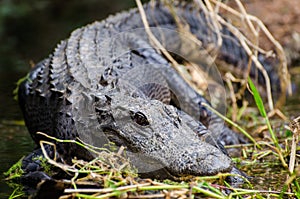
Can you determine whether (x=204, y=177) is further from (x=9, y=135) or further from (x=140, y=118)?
(x=9, y=135)

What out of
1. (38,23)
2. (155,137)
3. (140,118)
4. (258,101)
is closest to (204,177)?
(155,137)

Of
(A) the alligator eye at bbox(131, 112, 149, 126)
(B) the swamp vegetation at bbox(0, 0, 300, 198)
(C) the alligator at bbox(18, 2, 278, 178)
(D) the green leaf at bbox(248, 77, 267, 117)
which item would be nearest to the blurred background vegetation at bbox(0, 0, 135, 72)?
(C) the alligator at bbox(18, 2, 278, 178)

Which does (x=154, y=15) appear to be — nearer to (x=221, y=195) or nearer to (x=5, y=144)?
(x=5, y=144)

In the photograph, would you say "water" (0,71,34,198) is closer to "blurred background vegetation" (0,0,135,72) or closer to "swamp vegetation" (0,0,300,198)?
"swamp vegetation" (0,0,300,198)

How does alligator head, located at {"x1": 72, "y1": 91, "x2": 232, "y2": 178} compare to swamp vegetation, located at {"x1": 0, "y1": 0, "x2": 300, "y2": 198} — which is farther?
alligator head, located at {"x1": 72, "y1": 91, "x2": 232, "y2": 178}

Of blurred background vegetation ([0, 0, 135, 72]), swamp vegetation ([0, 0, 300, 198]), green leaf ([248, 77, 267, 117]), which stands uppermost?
blurred background vegetation ([0, 0, 135, 72])
